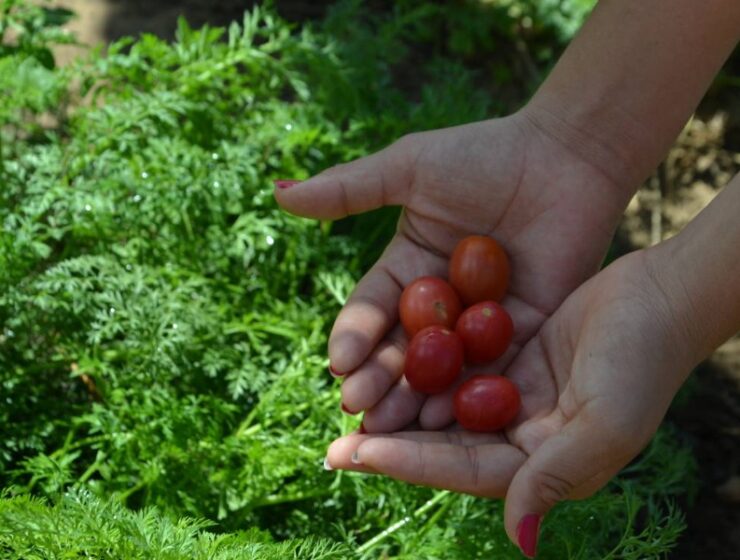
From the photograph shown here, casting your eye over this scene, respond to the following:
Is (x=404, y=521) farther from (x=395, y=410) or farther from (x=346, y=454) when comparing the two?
(x=346, y=454)

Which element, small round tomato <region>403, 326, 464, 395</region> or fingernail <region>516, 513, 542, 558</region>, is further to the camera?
small round tomato <region>403, 326, 464, 395</region>

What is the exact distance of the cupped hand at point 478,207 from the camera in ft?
8.28

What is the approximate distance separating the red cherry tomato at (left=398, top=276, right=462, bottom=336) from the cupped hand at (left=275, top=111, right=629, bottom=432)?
58 mm

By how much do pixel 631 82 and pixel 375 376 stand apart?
1.02 meters

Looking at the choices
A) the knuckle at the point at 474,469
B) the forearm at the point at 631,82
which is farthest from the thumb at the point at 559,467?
the forearm at the point at 631,82

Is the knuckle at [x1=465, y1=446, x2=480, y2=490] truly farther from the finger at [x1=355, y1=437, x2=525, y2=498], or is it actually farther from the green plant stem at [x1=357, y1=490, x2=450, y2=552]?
the green plant stem at [x1=357, y1=490, x2=450, y2=552]

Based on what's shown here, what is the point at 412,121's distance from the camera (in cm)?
341

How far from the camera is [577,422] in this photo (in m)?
2.01

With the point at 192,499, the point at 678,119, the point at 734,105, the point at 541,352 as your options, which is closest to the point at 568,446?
the point at 541,352

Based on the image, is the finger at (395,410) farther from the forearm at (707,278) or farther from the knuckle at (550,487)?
the forearm at (707,278)

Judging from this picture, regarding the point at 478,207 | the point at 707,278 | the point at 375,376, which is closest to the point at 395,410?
the point at 375,376

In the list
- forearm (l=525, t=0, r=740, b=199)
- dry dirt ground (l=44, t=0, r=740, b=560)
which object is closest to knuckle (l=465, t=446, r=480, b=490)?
forearm (l=525, t=0, r=740, b=199)

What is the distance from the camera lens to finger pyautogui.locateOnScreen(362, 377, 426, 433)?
2.34 meters

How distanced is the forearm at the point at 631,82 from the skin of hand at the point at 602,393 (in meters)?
0.53
